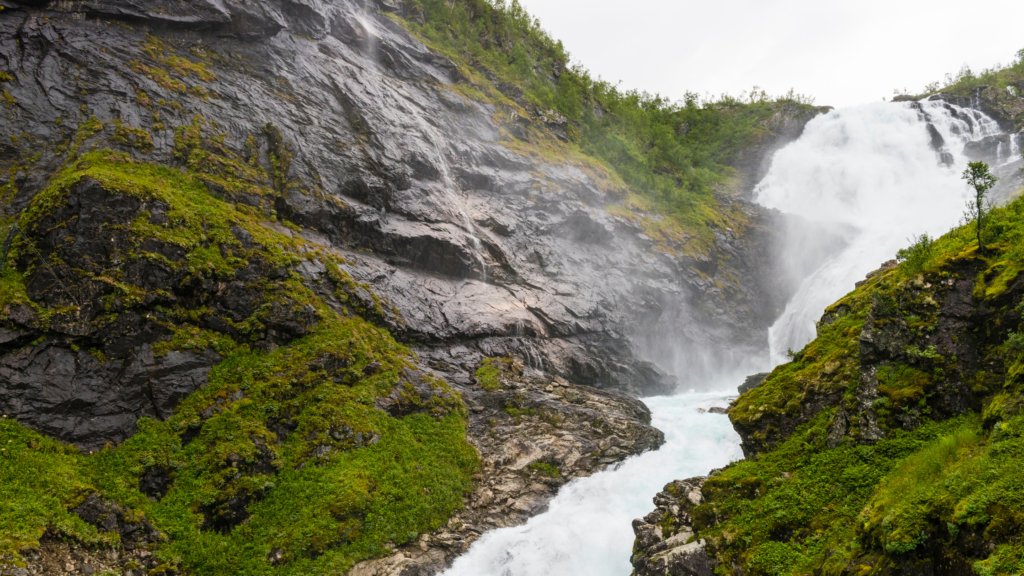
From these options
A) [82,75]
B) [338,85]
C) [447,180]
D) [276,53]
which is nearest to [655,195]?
[447,180]

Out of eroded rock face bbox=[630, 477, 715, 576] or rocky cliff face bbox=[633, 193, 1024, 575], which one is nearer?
rocky cliff face bbox=[633, 193, 1024, 575]

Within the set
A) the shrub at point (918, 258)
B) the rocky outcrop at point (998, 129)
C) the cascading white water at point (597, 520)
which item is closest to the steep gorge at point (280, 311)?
the cascading white water at point (597, 520)

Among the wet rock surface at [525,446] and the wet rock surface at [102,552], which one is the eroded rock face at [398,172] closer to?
the wet rock surface at [525,446]

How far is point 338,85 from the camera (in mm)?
25562

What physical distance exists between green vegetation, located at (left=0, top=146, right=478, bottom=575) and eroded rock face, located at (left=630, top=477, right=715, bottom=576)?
5.90 metres

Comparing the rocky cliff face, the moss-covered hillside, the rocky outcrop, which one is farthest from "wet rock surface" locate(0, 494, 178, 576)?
the rocky outcrop

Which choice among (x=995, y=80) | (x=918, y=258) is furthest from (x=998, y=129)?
(x=918, y=258)

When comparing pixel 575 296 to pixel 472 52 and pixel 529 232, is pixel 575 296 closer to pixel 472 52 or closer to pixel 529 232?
pixel 529 232

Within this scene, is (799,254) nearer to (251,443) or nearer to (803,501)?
(803,501)

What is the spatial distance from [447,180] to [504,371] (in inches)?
487

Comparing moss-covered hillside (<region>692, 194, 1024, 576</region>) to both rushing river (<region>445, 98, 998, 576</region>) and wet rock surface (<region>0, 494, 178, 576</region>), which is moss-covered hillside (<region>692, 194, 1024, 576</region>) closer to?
rushing river (<region>445, 98, 998, 576</region>)

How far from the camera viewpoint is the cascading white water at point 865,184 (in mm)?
32688

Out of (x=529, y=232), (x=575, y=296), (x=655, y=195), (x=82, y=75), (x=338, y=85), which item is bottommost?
(x=82, y=75)

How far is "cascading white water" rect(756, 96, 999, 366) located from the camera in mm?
32688
